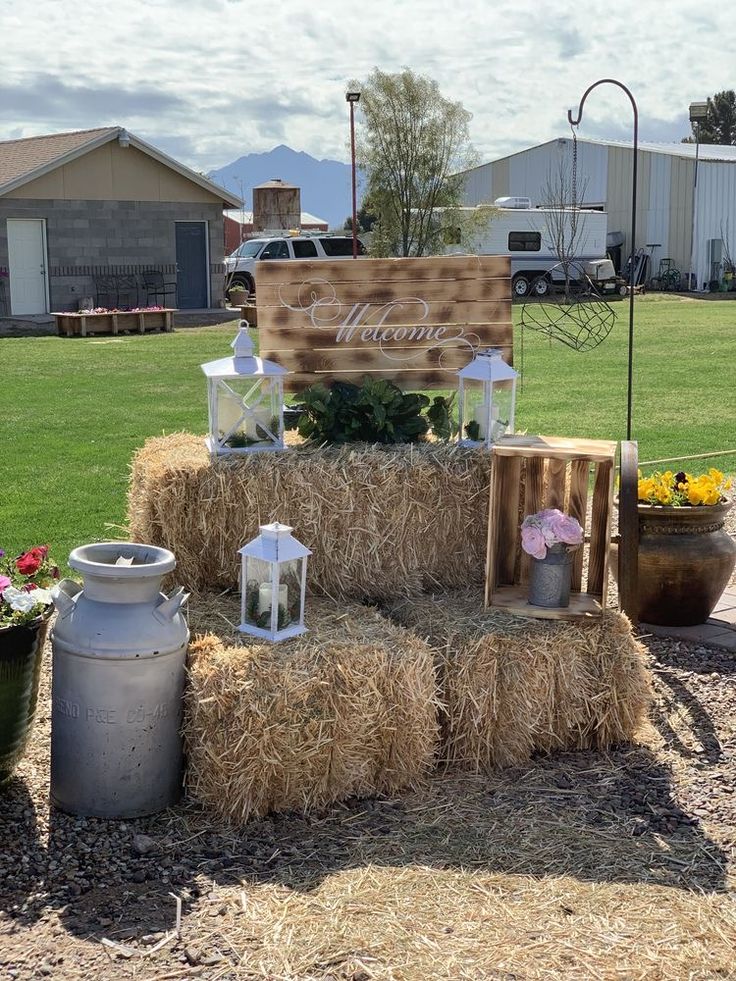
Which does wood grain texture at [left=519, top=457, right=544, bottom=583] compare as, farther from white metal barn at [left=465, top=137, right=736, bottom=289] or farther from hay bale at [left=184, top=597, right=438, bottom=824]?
white metal barn at [left=465, top=137, right=736, bottom=289]

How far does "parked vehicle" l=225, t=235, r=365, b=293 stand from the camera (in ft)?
94.1

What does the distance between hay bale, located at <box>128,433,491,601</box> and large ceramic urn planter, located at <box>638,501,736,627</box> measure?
87 cm

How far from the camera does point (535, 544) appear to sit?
4375mm

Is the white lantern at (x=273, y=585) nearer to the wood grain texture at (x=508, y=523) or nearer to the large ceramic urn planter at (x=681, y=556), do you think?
the wood grain texture at (x=508, y=523)

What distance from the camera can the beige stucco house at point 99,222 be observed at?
24.5m

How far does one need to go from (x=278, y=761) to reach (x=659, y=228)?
36753mm

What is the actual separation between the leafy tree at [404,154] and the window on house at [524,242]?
2.03 meters

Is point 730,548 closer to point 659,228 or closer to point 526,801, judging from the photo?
point 526,801

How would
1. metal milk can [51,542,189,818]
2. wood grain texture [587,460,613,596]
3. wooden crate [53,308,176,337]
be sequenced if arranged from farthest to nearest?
wooden crate [53,308,176,337] → wood grain texture [587,460,613,596] → metal milk can [51,542,189,818]

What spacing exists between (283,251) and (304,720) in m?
26.0

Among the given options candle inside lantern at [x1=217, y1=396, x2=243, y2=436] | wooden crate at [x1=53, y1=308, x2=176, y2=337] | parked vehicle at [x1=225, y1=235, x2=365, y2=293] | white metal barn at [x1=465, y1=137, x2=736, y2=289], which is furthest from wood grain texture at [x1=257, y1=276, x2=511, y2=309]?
white metal barn at [x1=465, y1=137, x2=736, y2=289]

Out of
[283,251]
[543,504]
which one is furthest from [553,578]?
[283,251]

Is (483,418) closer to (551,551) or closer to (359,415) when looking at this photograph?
(359,415)

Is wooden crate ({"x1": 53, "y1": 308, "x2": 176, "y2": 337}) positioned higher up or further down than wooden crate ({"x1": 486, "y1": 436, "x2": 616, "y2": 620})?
higher up
